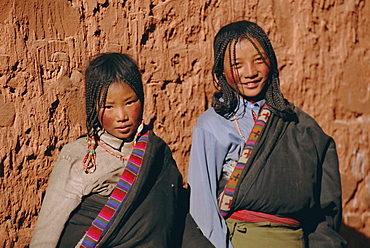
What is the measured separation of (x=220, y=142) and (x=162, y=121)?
2.90 feet

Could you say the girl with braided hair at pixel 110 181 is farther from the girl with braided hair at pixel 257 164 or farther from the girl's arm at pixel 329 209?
the girl's arm at pixel 329 209

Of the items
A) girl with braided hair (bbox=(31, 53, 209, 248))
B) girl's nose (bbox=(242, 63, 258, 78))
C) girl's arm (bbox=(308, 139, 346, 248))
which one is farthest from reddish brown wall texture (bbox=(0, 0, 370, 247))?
girl's arm (bbox=(308, 139, 346, 248))

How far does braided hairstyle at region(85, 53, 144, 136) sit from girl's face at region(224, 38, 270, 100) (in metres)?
0.55

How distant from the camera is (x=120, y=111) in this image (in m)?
2.86

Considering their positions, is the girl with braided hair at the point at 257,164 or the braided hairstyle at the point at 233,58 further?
the braided hairstyle at the point at 233,58

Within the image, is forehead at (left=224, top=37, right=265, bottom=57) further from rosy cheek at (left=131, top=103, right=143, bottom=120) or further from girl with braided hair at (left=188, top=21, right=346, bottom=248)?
rosy cheek at (left=131, top=103, right=143, bottom=120)

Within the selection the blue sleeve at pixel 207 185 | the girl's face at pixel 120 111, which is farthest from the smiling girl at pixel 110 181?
the blue sleeve at pixel 207 185

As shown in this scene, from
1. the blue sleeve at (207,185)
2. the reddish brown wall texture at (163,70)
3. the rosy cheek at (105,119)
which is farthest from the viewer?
the reddish brown wall texture at (163,70)

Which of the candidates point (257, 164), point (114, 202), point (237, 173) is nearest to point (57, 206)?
point (114, 202)

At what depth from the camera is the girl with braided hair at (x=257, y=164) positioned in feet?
10.1

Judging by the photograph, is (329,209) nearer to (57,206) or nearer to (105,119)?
(105,119)

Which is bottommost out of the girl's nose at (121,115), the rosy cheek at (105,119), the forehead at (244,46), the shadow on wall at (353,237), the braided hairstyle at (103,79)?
the shadow on wall at (353,237)

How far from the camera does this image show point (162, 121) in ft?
13.0

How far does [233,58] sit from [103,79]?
29.3 inches
